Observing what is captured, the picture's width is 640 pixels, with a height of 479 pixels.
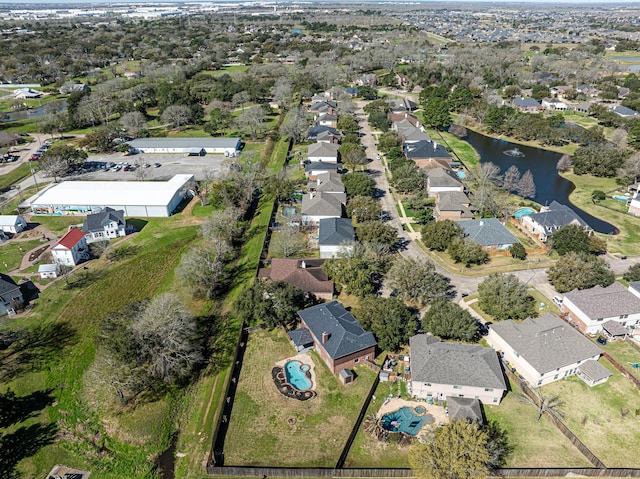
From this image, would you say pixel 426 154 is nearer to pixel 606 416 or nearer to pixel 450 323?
pixel 450 323

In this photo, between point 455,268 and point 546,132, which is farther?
point 546,132

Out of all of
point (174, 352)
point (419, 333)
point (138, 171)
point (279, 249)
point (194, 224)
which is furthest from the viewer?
point (138, 171)

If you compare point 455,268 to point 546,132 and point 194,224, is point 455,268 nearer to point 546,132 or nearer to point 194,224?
point 194,224

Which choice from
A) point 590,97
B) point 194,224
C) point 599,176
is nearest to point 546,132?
point 599,176

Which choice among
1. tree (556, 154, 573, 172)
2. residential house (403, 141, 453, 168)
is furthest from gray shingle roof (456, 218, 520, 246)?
tree (556, 154, 573, 172)

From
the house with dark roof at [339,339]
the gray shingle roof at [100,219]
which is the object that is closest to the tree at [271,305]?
the house with dark roof at [339,339]
